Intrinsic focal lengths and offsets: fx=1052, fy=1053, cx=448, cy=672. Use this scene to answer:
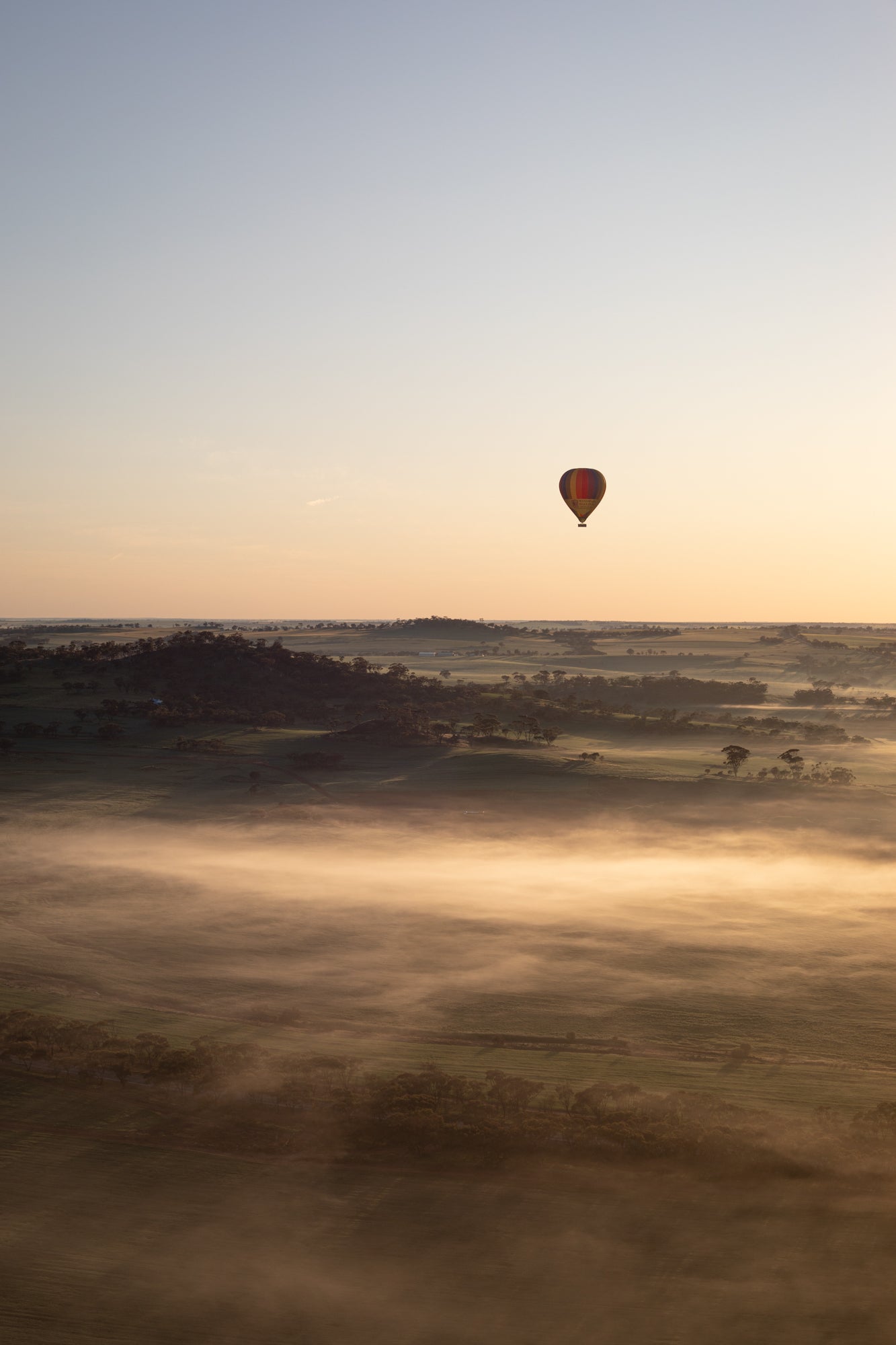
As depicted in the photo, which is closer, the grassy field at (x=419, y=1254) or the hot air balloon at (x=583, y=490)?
the grassy field at (x=419, y=1254)

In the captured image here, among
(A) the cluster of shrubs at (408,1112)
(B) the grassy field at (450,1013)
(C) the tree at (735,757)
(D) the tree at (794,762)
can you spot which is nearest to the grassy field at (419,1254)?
(B) the grassy field at (450,1013)

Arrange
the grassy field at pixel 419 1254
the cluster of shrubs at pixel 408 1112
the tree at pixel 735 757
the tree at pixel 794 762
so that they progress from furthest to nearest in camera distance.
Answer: the tree at pixel 735 757, the tree at pixel 794 762, the cluster of shrubs at pixel 408 1112, the grassy field at pixel 419 1254

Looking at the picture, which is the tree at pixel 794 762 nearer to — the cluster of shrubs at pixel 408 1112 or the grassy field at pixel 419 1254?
the cluster of shrubs at pixel 408 1112

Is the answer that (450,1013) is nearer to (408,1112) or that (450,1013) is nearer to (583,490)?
(408,1112)

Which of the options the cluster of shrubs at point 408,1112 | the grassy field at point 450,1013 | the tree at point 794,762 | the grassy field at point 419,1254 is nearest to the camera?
the grassy field at point 419,1254

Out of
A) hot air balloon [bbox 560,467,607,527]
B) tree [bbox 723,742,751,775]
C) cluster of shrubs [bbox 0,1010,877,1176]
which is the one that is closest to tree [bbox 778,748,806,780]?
tree [bbox 723,742,751,775]

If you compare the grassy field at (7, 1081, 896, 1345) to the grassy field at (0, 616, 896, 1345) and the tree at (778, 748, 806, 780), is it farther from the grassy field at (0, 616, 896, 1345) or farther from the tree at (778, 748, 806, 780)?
the tree at (778, 748, 806, 780)

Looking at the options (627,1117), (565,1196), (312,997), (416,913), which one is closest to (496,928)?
(416,913)

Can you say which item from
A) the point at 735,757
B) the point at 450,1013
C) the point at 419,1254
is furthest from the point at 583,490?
the point at 419,1254
